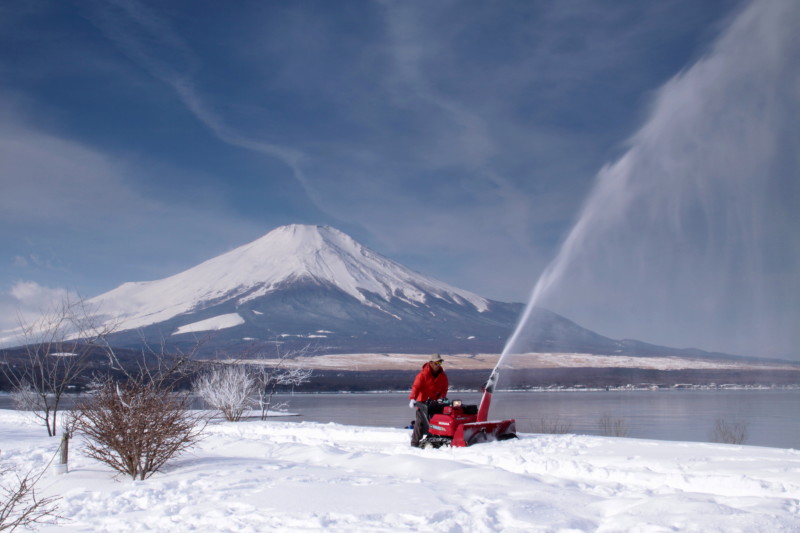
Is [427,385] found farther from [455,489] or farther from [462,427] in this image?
[455,489]

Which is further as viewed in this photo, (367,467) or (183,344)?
(183,344)

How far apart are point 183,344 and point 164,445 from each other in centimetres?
16870

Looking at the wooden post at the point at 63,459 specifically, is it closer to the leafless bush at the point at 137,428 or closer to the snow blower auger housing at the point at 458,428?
the leafless bush at the point at 137,428

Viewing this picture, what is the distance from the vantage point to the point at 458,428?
12500 millimetres

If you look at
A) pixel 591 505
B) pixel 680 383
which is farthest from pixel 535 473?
pixel 680 383

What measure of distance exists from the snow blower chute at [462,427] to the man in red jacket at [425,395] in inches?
6.9

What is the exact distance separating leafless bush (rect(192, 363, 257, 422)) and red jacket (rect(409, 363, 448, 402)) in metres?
18.4

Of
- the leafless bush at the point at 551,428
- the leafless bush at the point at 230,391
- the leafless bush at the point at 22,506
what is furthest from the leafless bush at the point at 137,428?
the leafless bush at the point at 230,391

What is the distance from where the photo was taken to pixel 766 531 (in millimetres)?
6535

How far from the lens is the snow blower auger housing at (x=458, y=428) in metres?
12.5

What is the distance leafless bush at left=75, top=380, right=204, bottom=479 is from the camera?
35.6 ft

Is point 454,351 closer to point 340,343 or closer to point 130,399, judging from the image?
point 340,343

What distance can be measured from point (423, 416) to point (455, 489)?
4344 mm

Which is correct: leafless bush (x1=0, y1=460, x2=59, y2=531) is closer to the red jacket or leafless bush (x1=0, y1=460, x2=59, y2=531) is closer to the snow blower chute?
the red jacket
